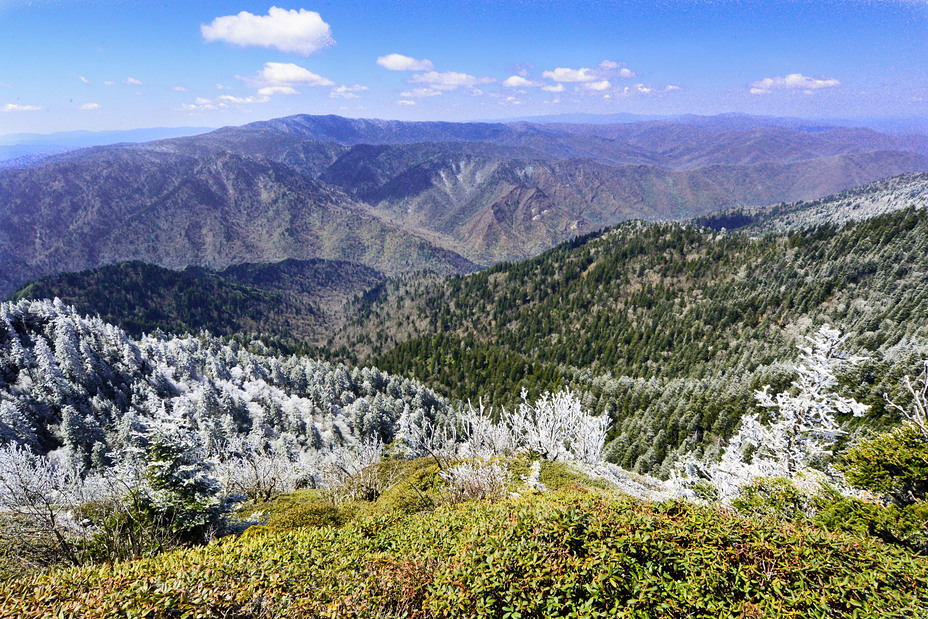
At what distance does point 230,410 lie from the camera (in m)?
107

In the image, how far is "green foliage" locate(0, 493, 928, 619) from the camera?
10219 mm

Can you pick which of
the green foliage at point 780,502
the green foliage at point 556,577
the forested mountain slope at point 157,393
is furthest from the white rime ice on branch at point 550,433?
the forested mountain slope at point 157,393

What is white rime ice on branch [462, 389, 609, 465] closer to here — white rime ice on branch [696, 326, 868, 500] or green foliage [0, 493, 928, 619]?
white rime ice on branch [696, 326, 868, 500]

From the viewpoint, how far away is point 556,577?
36.6ft

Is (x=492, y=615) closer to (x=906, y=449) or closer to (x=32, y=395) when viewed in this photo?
(x=906, y=449)

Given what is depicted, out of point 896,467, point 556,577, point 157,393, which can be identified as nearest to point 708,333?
point 896,467

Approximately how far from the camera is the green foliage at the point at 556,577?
10219 mm

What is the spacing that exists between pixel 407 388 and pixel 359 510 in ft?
362

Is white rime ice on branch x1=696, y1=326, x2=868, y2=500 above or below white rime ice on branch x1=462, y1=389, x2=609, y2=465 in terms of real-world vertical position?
above

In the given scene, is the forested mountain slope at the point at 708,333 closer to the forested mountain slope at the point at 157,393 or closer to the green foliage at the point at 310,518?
the forested mountain slope at the point at 157,393

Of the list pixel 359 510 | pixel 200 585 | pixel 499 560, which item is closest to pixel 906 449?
pixel 499 560

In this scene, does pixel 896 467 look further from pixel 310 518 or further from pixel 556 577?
pixel 310 518

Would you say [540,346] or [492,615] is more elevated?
[492,615]

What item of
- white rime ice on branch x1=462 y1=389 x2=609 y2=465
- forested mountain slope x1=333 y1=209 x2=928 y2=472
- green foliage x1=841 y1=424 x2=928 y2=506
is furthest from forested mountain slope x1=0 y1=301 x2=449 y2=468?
green foliage x1=841 y1=424 x2=928 y2=506
